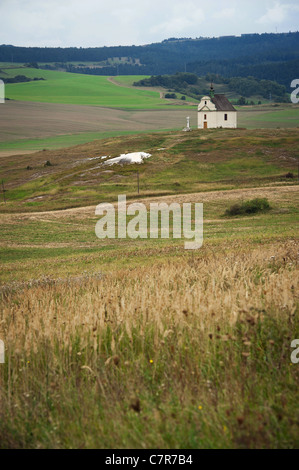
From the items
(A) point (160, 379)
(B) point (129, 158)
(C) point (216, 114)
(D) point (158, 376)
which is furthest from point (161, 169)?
(A) point (160, 379)

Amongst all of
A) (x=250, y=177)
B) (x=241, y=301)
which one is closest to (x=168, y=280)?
(x=241, y=301)

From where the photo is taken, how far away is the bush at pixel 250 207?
139 feet

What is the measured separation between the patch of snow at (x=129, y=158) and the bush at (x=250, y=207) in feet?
119

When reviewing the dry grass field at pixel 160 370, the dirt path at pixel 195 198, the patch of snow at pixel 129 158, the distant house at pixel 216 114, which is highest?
the distant house at pixel 216 114

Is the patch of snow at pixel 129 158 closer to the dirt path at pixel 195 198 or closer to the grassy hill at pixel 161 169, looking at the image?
the grassy hill at pixel 161 169

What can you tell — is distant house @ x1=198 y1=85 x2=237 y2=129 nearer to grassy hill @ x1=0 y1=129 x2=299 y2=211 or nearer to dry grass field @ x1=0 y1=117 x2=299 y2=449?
grassy hill @ x1=0 y1=129 x2=299 y2=211

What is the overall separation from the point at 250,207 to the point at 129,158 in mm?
39711

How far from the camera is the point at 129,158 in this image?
7888 cm

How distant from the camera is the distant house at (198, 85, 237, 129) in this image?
113938 millimetres

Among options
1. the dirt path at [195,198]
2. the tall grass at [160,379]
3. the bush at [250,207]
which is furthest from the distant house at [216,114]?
the tall grass at [160,379]

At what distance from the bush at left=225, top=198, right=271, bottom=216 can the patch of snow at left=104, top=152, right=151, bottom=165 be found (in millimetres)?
36241

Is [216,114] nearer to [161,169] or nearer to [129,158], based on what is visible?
[129,158]

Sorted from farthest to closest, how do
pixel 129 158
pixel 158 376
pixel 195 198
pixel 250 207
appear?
pixel 129 158 → pixel 195 198 → pixel 250 207 → pixel 158 376
